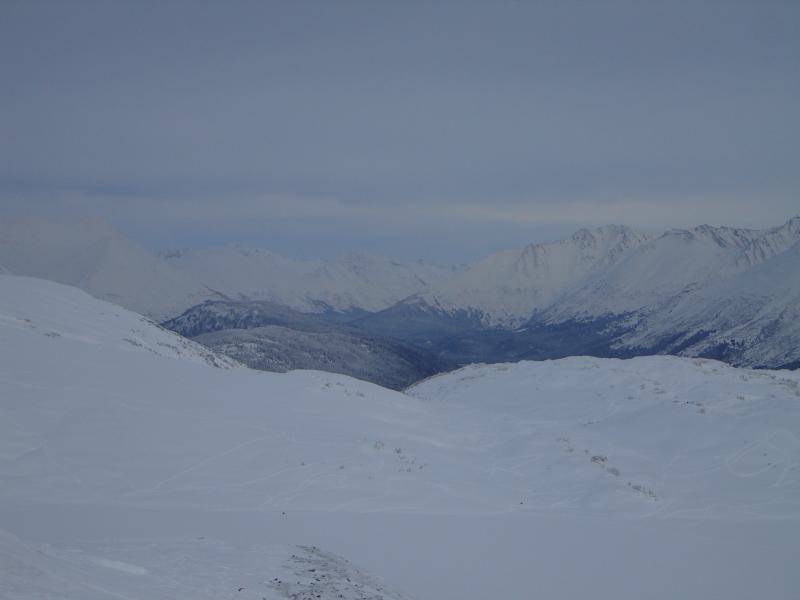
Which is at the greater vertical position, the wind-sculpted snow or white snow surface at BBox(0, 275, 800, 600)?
the wind-sculpted snow

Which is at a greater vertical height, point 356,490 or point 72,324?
point 72,324

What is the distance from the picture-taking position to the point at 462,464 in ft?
78.5

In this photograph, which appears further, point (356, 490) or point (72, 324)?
point (72, 324)

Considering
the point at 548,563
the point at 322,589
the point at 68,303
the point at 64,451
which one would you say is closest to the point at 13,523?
the point at 64,451

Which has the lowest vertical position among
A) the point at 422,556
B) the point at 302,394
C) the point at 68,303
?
the point at 422,556

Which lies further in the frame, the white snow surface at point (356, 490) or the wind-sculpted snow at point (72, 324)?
the wind-sculpted snow at point (72, 324)

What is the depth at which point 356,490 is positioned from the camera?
64.2 ft

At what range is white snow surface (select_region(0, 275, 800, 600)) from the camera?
1336 centimetres

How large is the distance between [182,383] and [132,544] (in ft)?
45.8

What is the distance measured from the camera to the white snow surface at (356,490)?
526 inches

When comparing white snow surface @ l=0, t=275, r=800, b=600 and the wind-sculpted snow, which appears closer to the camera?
white snow surface @ l=0, t=275, r=800, b=600

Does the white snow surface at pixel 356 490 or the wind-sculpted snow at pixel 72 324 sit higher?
the wind-sculpted snow at pixel 72 324

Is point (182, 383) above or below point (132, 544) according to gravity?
above

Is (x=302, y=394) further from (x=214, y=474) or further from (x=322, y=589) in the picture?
(x=322, y=589)
